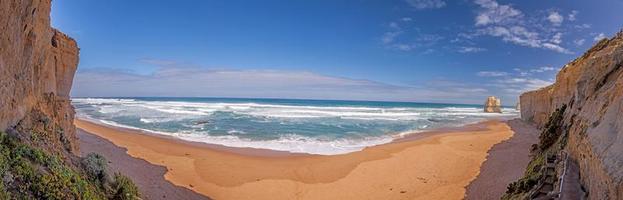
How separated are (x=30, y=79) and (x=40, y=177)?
199 centimetres

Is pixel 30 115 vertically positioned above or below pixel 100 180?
above

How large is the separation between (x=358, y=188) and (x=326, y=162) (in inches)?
116

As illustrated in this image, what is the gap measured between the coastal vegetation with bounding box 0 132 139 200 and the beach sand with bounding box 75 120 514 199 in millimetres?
3801

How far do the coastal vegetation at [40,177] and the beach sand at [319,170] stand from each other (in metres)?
3.80

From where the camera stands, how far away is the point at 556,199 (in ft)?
14.7

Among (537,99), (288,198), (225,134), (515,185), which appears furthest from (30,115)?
(537,99)

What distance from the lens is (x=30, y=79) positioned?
224 inches

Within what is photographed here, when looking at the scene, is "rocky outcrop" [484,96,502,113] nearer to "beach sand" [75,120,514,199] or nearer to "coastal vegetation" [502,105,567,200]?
"beach sand" [75,120,514,199]

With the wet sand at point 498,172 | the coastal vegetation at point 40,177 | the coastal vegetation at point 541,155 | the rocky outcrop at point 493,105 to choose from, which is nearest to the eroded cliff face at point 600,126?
the coastal vegetation at point 541,155

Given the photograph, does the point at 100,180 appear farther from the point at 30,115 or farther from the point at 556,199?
the point at 556,199

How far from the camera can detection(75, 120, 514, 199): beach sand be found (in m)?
9.84

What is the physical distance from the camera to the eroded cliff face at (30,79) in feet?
15.4

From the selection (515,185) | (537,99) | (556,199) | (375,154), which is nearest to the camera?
(556,199)

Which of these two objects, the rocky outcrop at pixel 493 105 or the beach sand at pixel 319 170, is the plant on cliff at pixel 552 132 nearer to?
the beach sand at pixel 319 170
